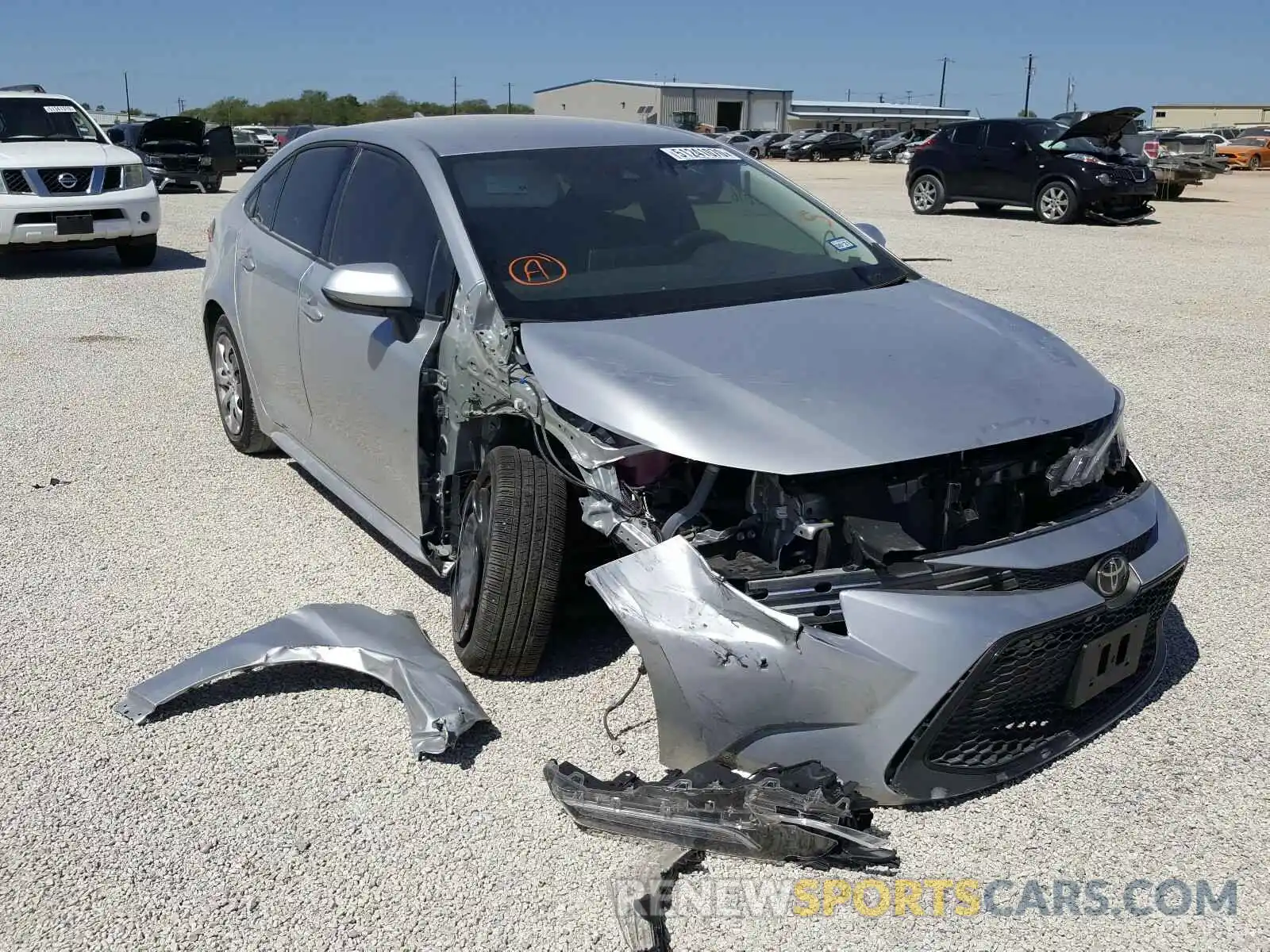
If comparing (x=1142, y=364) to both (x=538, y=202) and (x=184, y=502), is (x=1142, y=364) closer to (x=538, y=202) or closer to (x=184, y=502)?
(x=538, y=202)

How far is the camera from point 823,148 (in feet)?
177

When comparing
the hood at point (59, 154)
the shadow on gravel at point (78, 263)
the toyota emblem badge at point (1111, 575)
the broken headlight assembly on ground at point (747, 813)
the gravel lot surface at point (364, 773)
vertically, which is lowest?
the shadow on gravel at point (78, 263)

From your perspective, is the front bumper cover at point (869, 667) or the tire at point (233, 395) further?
the tire at point (233, 395)

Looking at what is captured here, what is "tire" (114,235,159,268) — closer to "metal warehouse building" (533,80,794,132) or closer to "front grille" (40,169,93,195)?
"front grille" (40,169,93,195)

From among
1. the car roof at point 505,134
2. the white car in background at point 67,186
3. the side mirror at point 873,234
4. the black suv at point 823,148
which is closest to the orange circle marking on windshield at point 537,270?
the car roof at point 505,134

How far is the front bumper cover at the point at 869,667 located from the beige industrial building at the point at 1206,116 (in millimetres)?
88124

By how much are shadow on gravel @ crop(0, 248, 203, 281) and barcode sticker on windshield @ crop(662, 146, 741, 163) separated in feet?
34.7

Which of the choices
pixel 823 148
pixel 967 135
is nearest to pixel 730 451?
pixel 967 135

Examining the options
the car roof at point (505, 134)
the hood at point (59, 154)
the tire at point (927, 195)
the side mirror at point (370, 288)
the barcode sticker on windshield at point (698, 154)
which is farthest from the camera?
the tire at point (927, 195)

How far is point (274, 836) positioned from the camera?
3039 millimetres

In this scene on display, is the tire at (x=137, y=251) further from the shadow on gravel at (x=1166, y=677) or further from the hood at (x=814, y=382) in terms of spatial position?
the shadow on gravel at (x=1166, y=677)

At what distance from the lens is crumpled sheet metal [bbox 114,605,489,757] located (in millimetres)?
3422

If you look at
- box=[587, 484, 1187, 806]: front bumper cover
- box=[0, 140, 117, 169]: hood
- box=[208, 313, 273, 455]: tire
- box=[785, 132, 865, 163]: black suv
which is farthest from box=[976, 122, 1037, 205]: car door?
box=[785, 132, 865, 163]: black suv

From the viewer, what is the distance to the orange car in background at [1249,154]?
3853 cm
